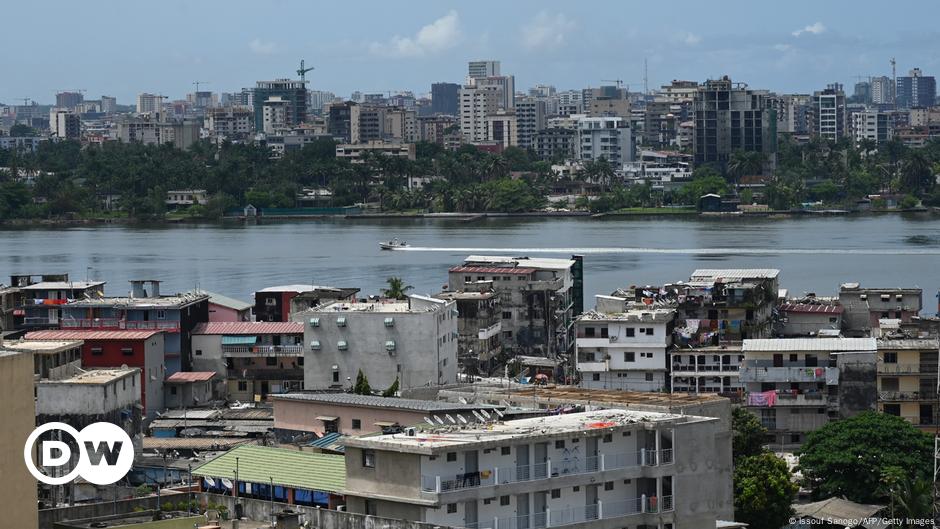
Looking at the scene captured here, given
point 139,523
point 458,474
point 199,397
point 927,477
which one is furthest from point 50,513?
point 199,397

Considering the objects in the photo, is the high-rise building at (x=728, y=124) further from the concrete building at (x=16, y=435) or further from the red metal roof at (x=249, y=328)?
the concrete building at (x=16, y=435)

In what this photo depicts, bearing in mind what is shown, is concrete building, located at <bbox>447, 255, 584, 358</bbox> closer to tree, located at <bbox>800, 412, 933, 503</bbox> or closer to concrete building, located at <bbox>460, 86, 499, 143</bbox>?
tree, located at <bbox>800, 412, 933, 503</bbox>

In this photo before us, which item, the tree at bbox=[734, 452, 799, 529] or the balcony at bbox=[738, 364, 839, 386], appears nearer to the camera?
the tree at bbox=[734, 452, 799, 529]

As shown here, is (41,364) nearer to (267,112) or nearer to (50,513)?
(50,513)

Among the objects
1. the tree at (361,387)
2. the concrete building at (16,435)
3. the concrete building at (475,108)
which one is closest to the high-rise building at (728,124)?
the concrete building at (475,108)

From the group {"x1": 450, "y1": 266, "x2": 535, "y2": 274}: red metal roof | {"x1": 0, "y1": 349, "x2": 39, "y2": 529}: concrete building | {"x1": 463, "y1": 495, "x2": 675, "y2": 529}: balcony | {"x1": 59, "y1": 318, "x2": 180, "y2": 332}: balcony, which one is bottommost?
{"x1": 463, "y1": 495, "x2": 675, "y2": 529}: balcony

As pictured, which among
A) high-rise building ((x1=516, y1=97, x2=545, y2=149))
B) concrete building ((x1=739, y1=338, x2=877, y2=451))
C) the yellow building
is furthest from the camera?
high-rise building ((x1=516, y1=97, x2=545, y2=149))

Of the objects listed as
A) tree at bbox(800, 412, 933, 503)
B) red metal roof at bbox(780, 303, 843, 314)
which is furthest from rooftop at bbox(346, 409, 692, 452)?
red metal roof at bbox(780, 303, 843, 314)

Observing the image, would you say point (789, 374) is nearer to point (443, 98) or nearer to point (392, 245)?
point (392, 245)
